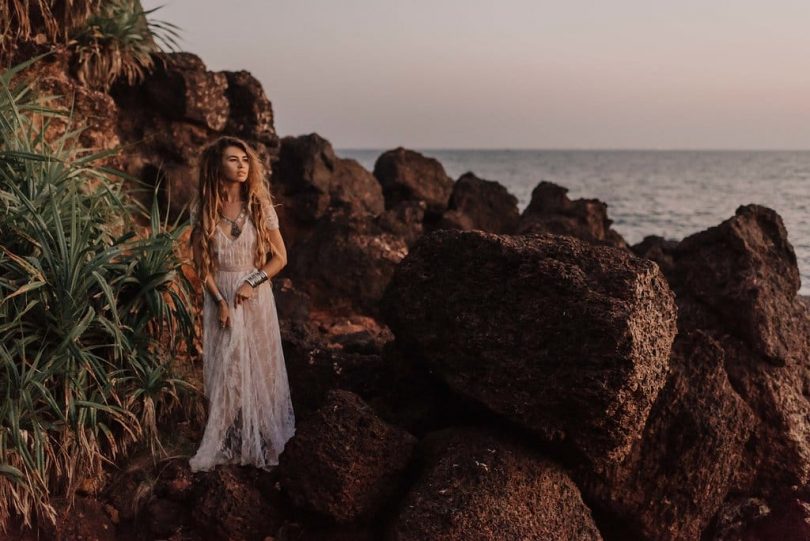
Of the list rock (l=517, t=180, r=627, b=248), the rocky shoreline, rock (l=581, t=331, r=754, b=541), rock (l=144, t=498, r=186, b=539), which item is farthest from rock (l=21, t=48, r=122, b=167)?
rock (l=581, t=331, r=754, b=541)

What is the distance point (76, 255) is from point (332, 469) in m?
2.23

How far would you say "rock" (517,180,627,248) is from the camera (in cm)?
1140

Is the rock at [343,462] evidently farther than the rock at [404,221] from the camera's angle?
No

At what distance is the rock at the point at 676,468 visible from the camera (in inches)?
194

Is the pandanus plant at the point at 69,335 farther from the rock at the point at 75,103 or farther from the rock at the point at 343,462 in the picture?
the rock at the point at 75,103

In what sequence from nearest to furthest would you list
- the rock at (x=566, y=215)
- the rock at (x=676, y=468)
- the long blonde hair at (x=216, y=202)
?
the rock at (x=676, y=468) → the long blonde hair at (x=216, y=202) → the rock at (x=566, y=215)

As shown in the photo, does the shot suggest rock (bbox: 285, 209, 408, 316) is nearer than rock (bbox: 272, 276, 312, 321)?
No

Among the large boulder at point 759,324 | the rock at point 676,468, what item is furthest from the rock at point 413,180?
the rock at point 676,468

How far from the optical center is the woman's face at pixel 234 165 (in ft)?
17.5

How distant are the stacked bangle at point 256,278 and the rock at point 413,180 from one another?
902 centimetres

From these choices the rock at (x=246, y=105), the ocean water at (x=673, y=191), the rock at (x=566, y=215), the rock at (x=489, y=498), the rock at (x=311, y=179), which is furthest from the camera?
the ocean water at (x=673, y=191)

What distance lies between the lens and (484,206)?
13.9m

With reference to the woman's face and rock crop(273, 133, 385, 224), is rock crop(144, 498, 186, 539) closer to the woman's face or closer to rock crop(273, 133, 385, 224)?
the woman's face

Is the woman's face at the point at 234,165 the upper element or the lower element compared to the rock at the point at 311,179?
upper
